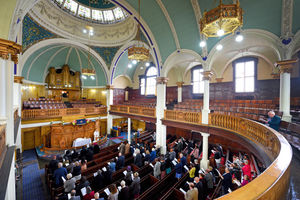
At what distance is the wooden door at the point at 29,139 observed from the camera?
36.2 feet

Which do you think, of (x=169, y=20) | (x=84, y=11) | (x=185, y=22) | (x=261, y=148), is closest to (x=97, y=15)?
(x=84, y=11)

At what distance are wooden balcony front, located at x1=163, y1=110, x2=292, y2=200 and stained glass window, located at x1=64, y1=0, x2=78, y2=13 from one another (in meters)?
12.7

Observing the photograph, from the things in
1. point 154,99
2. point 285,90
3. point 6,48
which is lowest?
point 154,99

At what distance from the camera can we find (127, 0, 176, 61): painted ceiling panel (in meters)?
8.33

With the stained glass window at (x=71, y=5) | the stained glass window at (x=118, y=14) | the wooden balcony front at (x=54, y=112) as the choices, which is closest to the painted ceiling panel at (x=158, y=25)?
the stained glass window at (x=118, y=14)

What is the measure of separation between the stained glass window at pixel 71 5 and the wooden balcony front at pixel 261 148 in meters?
12.7

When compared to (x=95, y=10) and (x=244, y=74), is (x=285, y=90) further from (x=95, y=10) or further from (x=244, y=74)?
(x=95, y=10)

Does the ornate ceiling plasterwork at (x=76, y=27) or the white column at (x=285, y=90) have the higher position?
the ornate ceiling plasterwork at (x=76, y=27)

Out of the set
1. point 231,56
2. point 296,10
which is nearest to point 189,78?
point 231,56

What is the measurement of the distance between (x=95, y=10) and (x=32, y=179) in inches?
576

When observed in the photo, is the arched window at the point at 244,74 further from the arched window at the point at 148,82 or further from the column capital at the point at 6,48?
the column capital at the point at 6,48

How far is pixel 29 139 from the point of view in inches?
443

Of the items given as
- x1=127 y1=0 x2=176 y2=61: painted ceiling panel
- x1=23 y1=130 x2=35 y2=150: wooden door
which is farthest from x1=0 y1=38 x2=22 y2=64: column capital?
x1=23 y1=130 x2=35 y2=150: wooden door

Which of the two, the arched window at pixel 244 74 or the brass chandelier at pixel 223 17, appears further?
the arched window at pixel 244 74
